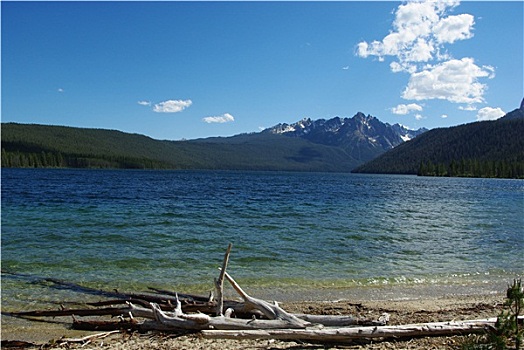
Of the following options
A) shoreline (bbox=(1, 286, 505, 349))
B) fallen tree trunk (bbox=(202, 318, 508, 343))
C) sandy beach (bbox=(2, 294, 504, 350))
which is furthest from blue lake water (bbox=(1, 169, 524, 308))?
fallen tree trunk (bbox=(202, 318, 508, 343))

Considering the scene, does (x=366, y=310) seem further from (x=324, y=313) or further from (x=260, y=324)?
(x=260, y=324)

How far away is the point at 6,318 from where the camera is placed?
955 centimetres

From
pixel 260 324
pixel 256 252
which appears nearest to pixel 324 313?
pixel 260 324

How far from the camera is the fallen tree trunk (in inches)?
292

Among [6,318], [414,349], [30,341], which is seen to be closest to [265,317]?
[414,349]

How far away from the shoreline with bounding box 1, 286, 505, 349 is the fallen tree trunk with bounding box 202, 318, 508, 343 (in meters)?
0.23

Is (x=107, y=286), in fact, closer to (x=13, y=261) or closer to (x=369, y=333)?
(x=13, y=261)

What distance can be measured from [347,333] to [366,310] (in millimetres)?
2957

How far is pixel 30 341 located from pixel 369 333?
693 cm

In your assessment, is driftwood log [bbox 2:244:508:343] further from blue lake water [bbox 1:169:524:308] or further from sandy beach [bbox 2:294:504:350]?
blue lake water [bbox 1:169:524:308]

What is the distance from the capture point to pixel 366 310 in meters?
10.1

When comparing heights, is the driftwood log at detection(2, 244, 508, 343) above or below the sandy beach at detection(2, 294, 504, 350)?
above

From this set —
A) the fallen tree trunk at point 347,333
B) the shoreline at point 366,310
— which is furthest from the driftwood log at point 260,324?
the shoreline at point 366,310

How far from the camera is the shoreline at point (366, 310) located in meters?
8.38
